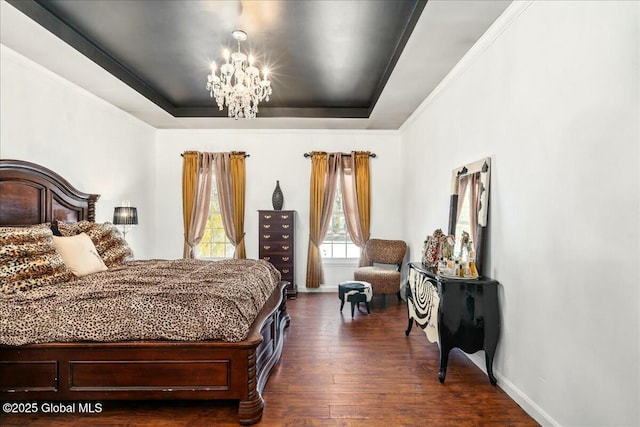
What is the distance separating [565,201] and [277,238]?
400 centimetres

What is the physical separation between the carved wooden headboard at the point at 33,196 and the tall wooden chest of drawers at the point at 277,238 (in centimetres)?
240

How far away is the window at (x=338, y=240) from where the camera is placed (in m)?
5.79

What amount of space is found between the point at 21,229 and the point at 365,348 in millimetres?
3047

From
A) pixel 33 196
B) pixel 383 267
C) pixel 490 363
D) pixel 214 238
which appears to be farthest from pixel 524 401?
pixel 214 238

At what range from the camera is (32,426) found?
205 centimetres

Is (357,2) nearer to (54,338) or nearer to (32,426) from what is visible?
(54,338)

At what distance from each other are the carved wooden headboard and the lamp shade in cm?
50

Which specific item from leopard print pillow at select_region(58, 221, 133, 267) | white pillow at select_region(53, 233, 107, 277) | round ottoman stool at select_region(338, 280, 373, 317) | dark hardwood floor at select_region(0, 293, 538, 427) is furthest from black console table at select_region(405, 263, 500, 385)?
leopard print pillow at select_region(58, 221, 133, 267)

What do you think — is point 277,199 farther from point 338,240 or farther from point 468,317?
point 468,317

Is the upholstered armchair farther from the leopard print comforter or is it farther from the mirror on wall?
the leopard print comforter

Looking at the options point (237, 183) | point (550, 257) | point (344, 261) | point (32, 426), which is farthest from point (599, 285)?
point (237, 183)

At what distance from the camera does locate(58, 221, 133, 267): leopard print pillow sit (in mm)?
3332

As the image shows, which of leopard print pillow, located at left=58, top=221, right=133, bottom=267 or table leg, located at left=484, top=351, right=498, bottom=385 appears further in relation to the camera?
leopard print pillow, located at left=58, top=221, right=133, bottom=267

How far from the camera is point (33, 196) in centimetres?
322
